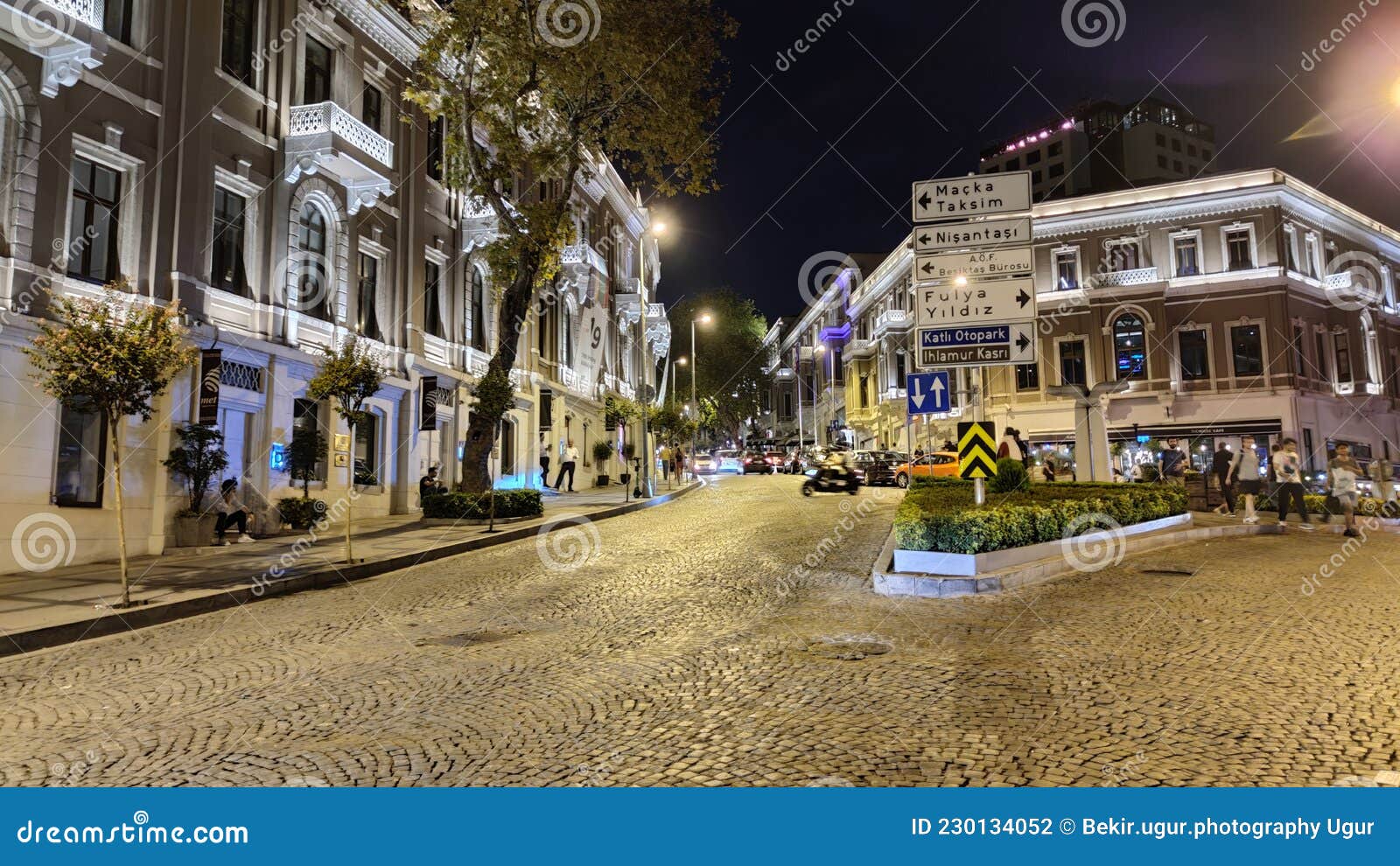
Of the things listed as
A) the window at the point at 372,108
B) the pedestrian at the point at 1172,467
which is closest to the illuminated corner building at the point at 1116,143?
the pedestrian at the point at 1172,467

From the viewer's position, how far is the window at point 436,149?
2316cm

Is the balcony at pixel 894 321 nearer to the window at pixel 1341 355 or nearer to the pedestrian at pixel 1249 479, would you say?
the window at pixel 1341 355

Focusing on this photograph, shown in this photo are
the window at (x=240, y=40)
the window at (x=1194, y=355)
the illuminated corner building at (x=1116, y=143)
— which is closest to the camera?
the window at (x=240, y=40)

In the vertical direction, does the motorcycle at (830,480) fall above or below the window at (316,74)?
below

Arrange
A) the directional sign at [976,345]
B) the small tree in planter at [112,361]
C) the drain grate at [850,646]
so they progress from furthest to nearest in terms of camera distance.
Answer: the directional sign at [976,345] < the small tree in planter at [112,361] < the drain grate at [850,646]

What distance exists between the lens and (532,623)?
24.3ft

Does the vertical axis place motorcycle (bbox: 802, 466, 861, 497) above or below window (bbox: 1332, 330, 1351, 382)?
below

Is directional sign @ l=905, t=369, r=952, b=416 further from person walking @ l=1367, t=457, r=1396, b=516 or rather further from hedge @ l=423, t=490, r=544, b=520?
person walking @ l=1367, t=457, r=1396, b=516

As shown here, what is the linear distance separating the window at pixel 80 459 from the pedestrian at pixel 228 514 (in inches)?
78.6

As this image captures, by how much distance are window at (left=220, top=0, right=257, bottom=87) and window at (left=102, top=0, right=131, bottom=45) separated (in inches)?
75.9

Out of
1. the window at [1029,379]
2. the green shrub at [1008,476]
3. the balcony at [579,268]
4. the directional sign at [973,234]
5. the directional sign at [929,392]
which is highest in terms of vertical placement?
the balcony at [579,268]

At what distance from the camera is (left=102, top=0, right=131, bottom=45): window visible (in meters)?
13.3

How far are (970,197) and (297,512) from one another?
14.2 m

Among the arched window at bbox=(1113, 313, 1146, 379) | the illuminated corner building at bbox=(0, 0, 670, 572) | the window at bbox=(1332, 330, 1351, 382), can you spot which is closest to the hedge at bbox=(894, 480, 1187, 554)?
the illuminated corner building at bbox=(0, 0, 670, 572)
